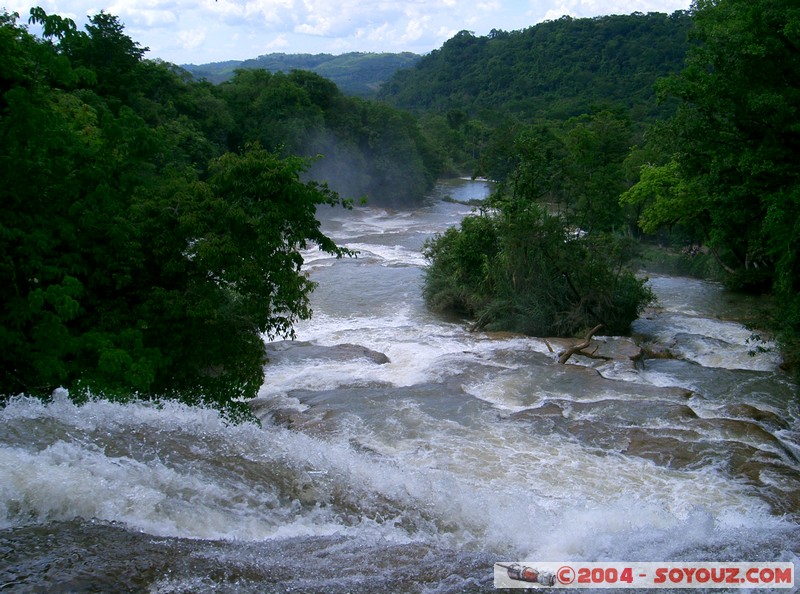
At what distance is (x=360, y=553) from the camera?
5730 millimetres

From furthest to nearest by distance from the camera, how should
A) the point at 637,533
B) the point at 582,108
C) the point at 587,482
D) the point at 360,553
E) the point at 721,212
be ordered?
1. the point at 582,108
2. the point at 721,212
3. the point at 587,482
4. the point at 637,533
5. the point at 360,553

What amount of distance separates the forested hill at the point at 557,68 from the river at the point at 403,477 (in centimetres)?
5498

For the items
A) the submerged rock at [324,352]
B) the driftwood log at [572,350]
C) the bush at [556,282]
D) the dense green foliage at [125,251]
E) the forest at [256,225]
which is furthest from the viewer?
the bush at [556,282]

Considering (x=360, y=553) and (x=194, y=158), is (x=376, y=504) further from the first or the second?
(x=194, y=158)

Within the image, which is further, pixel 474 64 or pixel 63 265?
pixel 474 64

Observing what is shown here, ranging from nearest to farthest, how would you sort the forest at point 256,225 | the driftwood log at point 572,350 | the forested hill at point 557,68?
the forest at point 256,225
the driftwood log at point 572,350
the forested hill at point 557,68

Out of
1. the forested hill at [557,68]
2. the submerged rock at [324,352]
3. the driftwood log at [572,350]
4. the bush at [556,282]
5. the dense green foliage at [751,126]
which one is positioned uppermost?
the forested hill at [557,68]

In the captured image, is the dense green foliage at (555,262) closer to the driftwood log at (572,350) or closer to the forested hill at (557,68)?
the driftwood log at (572,350)

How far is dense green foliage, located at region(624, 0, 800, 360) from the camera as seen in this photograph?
13070mm

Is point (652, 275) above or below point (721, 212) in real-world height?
below

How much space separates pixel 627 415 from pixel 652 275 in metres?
15.8

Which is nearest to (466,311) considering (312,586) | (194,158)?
(312,586)

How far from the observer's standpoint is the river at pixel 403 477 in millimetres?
5371

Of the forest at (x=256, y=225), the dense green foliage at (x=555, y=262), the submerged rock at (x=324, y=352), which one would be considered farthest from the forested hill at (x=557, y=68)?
the submerged rock at (x=324, y=352)
